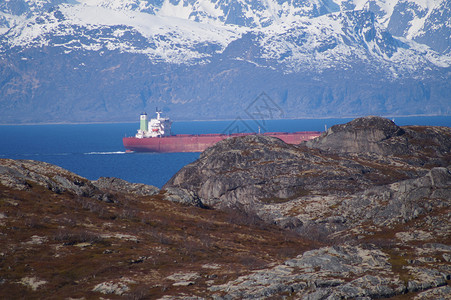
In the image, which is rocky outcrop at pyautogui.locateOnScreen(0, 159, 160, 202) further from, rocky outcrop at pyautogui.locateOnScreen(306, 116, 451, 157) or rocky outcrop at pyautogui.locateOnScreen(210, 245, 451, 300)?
rocky outcrop at pyautogui.locateOnScreen(306, 116, 451, 157)

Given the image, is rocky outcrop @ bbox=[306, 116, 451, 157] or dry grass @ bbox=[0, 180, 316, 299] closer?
dry grass @ bbox=[0, 180, 316, 299]

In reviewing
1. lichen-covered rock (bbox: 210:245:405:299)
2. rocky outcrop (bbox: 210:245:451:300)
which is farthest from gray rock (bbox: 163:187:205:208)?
rocky outcrop (bbox: 210:245:451:300)

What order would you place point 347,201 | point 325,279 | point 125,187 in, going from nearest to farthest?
point 325,279 → point 125,187 → point 347,201

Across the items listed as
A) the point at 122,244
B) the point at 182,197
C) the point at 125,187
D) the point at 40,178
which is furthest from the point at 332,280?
the point at 125,187

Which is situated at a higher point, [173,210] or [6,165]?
[6,165]

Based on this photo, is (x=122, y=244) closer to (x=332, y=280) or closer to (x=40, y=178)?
(x=40, y=178)

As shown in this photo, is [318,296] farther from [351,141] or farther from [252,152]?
[351,141]

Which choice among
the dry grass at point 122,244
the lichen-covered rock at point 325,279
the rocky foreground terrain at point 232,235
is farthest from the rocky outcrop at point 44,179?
the lichen-covered rock at point 325,279

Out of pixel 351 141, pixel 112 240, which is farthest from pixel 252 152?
pixel 112 240

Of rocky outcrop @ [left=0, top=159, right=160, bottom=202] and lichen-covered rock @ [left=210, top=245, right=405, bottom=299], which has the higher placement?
rocky outcrop @ [left=0, top=159, right=160, bottom=202]
